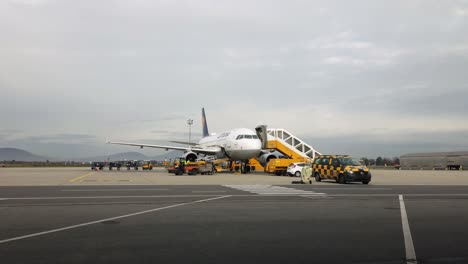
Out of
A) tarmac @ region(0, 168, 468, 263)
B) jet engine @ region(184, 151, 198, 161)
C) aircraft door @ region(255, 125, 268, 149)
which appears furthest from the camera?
aircraft door @ region(255, 125, 268, 149)

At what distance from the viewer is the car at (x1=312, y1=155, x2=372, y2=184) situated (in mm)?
25984

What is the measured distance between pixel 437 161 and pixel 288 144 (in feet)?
127

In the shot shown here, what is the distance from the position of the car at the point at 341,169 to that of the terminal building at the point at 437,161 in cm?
5108

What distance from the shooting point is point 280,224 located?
32.3 ft

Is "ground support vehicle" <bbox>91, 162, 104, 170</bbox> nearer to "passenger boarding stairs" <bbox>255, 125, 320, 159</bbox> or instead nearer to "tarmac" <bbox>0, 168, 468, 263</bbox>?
"passenger boarding stairs" <bbox>255, 125, 320, 159</bbox>

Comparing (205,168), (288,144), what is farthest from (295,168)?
(288,144)

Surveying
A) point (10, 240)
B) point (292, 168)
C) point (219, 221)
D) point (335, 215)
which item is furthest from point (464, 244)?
point (292, 168)

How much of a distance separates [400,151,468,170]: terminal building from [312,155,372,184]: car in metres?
51.1

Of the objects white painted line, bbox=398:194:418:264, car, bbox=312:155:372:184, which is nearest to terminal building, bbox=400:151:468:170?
car, bbox=312:155:372:184

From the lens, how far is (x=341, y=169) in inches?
1043

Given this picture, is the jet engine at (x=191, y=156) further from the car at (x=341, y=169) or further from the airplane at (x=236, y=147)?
the car at (x=341, y=169)

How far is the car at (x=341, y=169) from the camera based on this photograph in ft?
85.3

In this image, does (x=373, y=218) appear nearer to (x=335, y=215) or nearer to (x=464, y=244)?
(x=335, y=215)

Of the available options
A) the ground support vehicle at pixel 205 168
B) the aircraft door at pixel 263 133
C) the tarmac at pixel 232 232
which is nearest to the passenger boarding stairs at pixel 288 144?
the aircraft door at pixel 263 133
